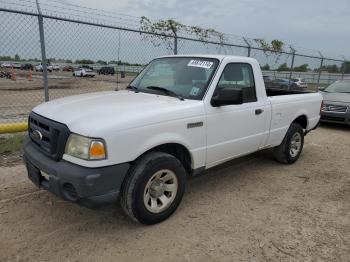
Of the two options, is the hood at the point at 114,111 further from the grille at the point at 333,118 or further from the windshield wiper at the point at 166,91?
the grille at the point at 333,118

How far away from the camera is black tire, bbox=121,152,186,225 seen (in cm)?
334

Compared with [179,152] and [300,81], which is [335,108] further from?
[300,81]

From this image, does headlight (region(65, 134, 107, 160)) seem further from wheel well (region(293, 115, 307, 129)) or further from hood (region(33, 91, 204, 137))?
wheel well (region(293, 115, 307, 129))

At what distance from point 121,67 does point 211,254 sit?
21.5 ft

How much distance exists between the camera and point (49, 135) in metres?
3.34

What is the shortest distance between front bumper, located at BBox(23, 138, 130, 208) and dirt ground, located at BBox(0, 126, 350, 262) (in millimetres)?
515

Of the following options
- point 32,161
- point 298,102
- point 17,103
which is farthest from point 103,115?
point 17,103

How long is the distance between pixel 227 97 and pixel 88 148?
1712 mm

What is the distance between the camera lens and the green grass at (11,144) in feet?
19.4

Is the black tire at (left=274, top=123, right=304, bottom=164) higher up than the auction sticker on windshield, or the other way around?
the auction sticker on windshield

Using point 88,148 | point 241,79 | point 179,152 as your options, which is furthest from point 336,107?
point 88,148

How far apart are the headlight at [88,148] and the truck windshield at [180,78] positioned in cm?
140

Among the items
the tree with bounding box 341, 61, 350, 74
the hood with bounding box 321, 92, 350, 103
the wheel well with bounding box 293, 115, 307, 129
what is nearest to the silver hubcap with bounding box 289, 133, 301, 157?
the wheel well with bounding box 293, 115, 307, 129

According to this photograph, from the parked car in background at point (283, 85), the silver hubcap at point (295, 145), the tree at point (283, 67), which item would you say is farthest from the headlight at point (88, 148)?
the tree at point (283, 67)
